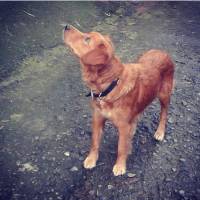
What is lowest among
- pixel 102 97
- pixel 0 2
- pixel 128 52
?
pixel 128 52

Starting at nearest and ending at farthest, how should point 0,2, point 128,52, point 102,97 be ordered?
point 102,97, point 128,52, point 0,2

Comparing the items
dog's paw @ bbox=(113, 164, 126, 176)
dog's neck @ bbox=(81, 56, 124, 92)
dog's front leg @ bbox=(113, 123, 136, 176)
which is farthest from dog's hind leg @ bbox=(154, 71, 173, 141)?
dog's neck @ bbox=(81, 56, 124, 92)

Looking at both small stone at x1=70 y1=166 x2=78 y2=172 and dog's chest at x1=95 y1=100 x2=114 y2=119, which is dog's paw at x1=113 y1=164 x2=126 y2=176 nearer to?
small stone at x1=70 y1=166 x2=78 y2=172

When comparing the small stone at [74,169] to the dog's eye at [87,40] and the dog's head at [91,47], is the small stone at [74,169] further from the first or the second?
the dog's eye at [87,40]

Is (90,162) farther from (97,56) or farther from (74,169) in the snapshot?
(97,56)

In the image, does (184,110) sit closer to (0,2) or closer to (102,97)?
(102,97)

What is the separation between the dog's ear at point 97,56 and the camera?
370 centimetres

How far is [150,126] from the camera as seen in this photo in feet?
17.4

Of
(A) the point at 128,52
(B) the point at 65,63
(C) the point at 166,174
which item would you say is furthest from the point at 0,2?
(C) the point at 166,174

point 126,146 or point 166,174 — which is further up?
point 126,146

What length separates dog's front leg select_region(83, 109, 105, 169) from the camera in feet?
14.4

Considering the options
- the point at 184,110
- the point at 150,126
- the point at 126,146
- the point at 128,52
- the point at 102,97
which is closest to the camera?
the point at 102,97

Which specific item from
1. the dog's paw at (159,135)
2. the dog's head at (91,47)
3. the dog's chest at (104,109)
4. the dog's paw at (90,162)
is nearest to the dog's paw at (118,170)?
the dog's paw at (90,162)

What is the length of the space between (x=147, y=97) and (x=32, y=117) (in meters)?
1.83
